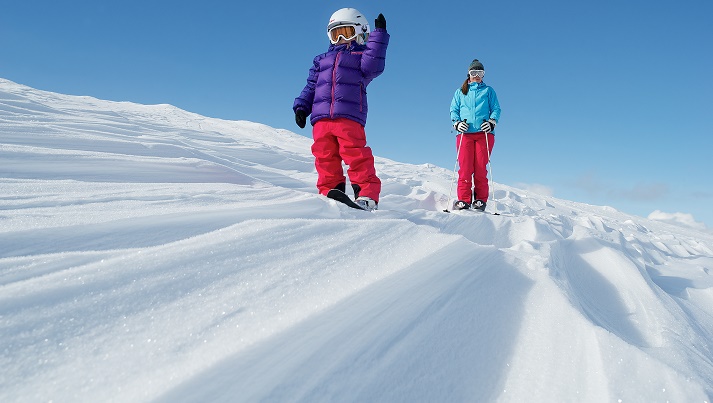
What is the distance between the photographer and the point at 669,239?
5840mm

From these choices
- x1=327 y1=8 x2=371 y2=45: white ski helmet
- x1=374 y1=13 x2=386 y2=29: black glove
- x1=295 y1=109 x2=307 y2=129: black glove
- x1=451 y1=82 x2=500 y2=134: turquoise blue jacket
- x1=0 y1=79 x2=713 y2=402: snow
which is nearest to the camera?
x1=0 y1=79 x2=713 y2=402: snow

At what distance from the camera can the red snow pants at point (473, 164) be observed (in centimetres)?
470

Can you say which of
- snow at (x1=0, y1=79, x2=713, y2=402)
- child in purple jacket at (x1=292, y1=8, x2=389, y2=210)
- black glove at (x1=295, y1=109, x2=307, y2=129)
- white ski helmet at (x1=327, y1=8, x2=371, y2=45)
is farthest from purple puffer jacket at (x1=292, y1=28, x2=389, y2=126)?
snow at (x1=0, y1=79, x2=713, y2=402)

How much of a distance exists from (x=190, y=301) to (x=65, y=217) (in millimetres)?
→ 783

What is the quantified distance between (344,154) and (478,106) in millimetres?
2440

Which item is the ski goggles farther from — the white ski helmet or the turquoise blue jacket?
the turquoise blue jacket

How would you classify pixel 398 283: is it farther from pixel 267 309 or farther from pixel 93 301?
pixel 93 301

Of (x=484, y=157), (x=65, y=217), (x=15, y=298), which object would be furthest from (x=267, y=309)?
(x=484, y=157)

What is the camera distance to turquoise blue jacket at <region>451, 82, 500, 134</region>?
4.78 metres

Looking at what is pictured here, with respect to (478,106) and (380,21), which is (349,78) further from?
(478,106)

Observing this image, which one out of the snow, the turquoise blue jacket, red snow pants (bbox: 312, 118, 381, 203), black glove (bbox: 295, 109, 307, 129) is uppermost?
the turquoise blue jacket

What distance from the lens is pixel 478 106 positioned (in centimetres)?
481

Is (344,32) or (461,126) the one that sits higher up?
(344,32)

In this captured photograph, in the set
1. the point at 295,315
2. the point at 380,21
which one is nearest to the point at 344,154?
the point at 380,21
